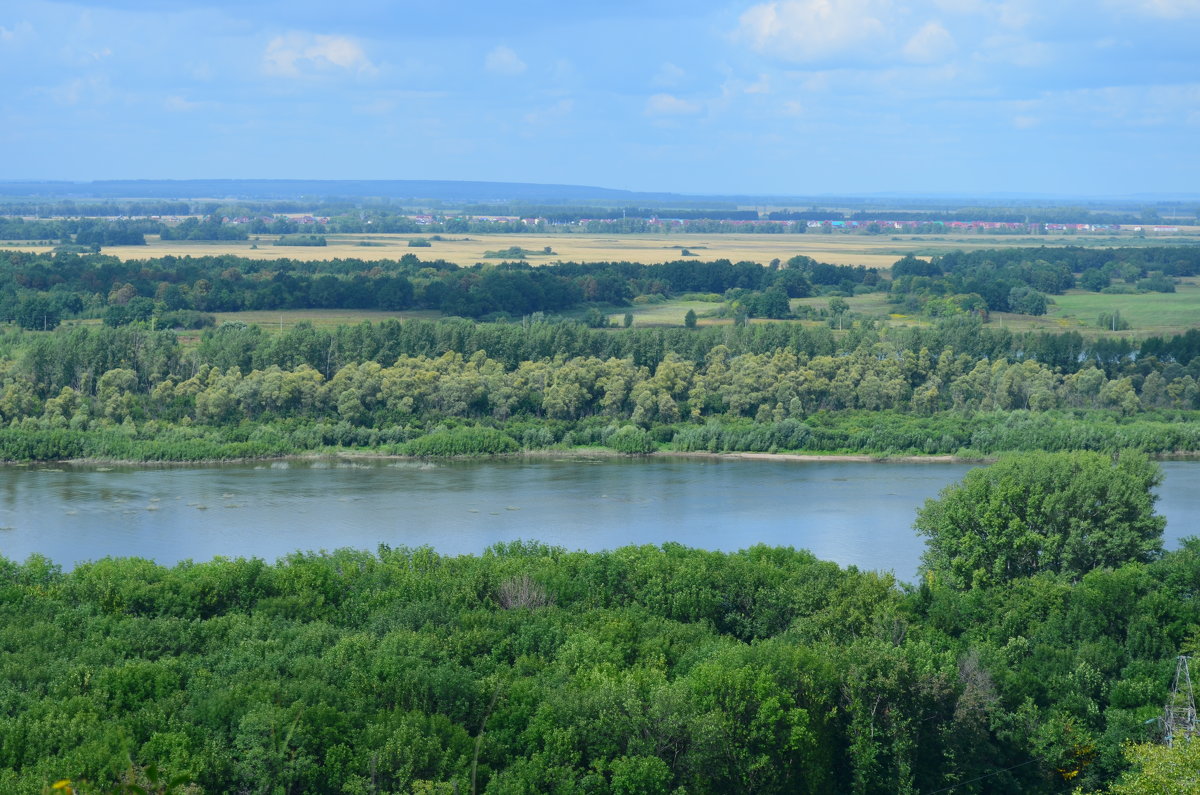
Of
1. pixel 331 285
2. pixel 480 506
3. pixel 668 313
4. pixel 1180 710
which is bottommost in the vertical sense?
pixel 480 506

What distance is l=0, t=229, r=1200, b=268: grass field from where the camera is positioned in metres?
47.1

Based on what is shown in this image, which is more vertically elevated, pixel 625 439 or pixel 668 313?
pixel 668 313

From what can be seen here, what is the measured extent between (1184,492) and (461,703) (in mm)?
12739

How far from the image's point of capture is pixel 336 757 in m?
7.59

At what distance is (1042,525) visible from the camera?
1323 centimetres

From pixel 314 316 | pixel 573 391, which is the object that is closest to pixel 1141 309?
pixel 573 391

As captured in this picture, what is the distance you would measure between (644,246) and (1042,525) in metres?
44.5

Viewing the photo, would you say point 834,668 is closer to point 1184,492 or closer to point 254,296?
point 1184,492

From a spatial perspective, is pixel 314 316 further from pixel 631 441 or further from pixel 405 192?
pixel 405 192

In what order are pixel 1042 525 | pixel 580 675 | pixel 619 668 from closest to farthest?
pixel 580 675 < pixel 619 668 < pixel 1042 525

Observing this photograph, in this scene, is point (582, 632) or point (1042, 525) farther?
point (1042, 525)

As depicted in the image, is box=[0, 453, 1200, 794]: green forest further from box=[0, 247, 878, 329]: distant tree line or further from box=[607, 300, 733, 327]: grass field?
box=[0, 247, 878, 329]: distant tree line

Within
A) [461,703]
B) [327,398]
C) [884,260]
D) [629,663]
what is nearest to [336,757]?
[461,703]

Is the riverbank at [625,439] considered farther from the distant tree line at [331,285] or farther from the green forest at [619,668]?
the green forest at [619,668]
